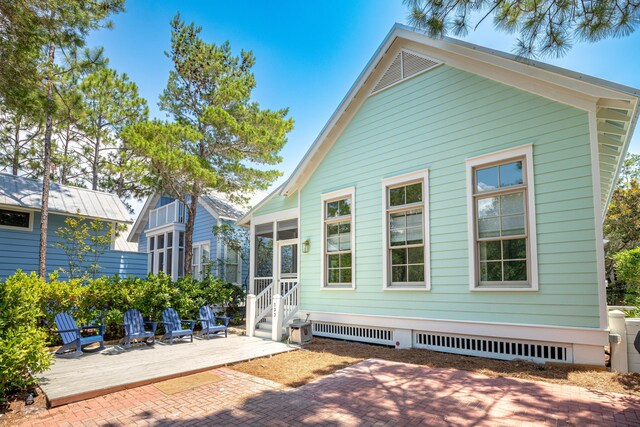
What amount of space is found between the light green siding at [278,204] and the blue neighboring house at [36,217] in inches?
208

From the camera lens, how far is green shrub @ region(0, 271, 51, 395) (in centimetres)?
452

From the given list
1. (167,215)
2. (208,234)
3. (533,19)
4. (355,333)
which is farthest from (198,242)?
(533,19)

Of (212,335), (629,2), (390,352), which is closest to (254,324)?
(212,335)

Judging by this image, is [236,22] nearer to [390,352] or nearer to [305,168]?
[305,168]

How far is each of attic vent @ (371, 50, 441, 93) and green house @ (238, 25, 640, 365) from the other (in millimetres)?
29

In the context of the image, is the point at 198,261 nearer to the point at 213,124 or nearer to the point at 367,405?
the point at 213,124

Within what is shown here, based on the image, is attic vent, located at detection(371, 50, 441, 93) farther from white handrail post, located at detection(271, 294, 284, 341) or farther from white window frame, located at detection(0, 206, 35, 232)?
white window frame, located at detection(0, 206, 35, 232)

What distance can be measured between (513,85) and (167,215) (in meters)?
15.1

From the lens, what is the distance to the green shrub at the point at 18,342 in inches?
178

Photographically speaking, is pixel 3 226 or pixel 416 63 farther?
pixel 3 226

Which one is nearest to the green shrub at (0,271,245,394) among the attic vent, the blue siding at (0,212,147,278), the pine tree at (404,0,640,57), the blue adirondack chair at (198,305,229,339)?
the blue adirondack chair at (198,305,229,339)

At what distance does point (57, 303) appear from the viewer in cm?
830

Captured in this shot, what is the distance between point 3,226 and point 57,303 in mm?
5400

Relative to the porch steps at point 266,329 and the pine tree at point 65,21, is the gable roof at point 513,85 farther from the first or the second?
the pine tree at point 65,21
